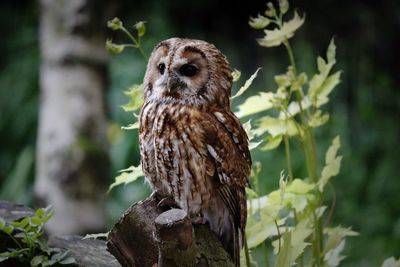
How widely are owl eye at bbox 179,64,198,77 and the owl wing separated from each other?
11cm

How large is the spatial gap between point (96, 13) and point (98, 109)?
1.25ft

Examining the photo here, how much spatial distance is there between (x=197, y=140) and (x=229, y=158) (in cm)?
9

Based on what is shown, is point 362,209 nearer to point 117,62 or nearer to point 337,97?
point 337,97

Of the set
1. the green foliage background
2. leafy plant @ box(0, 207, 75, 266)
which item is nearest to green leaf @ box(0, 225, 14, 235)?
leafy plant @ box(0, 207, 75, 266)

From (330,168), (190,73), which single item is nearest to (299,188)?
(330,168)

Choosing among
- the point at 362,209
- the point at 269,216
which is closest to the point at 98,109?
the point at 269,216

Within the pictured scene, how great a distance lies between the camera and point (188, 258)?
57.7 inches

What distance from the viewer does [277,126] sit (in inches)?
74.8

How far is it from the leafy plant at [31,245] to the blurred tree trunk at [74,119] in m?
1.19

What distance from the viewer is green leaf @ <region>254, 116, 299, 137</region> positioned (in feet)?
6.17

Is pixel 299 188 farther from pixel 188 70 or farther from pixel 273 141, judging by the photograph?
pixel 188 70

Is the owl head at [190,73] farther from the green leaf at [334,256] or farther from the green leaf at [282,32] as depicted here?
the green leaf at [334,256]

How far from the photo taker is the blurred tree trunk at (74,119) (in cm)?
299

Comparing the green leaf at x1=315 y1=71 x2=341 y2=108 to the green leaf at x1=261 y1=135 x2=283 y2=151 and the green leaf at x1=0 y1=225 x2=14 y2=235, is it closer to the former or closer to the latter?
the green leaf at x1=261 y1=135 x2=283 y2=151
